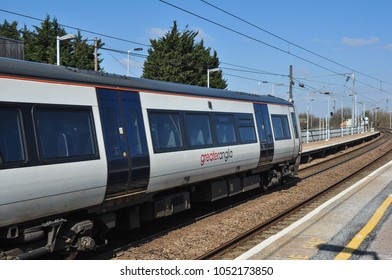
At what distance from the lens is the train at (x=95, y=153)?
18.2 feet

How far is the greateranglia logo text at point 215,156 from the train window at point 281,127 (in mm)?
3437

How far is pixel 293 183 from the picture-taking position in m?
16.3

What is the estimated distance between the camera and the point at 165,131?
8.43 meters

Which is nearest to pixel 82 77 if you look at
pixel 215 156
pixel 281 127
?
pixel 215 156

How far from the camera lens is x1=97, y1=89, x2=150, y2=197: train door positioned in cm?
692

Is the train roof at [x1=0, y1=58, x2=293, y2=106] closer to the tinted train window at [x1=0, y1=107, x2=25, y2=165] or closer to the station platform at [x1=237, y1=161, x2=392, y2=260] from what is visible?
the tinted train window at [x1=0, y1=107, x2=25, y2=165]

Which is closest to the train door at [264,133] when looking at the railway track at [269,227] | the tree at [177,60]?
the railway track at [269,227]

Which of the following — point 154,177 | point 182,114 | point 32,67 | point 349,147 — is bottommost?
point 349,147

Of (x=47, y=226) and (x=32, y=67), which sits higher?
(x=32, y=67)

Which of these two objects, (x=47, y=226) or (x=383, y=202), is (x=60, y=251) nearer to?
(x=47, y=226)

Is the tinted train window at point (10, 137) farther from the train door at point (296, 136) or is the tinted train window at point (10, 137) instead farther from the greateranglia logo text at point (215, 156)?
the train door at point (296, 136)
